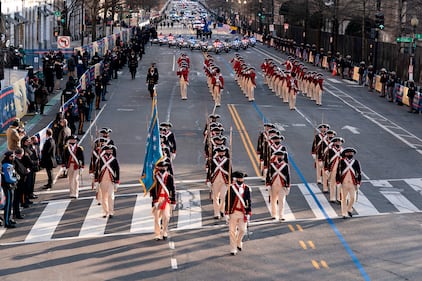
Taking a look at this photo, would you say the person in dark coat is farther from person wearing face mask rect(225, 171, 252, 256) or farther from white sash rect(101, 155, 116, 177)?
person wearing face mask rect(225, 171, 252, 256)

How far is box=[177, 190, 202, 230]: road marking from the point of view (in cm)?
2028

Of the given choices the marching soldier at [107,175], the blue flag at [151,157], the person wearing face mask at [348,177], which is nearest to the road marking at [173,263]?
the blue flag at [151,157]

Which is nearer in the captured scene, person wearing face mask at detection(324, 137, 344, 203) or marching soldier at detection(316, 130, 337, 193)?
person wearing face mask at detection(324, 137, 344, 203)

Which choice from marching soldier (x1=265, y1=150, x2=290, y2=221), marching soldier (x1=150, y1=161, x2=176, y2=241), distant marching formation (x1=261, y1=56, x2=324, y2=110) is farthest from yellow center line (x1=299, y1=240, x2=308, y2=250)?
distant marching formation (x1=261, y1=56, x2=324, y2=110)

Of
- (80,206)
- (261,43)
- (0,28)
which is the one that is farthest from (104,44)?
(80,206)

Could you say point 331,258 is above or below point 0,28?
below

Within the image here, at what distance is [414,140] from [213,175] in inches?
587

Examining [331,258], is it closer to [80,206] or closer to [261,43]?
[80,206]

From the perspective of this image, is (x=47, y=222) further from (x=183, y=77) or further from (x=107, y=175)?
(x=183, y=77)

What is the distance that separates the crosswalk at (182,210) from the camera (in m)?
19.8

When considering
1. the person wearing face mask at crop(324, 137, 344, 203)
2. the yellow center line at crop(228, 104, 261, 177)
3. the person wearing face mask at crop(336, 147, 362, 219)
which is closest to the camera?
the person wearing face mask at crop(336, 147, 362, 219)

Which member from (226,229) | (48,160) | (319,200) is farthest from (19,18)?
(226,229)

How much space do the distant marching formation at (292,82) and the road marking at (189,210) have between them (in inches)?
712

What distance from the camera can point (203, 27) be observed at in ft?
380
